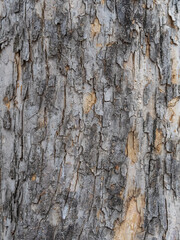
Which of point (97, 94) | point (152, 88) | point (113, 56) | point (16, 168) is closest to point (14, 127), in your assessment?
point (16, 168)

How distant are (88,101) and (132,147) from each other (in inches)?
Result: 11.3

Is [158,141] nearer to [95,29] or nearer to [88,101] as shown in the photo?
[88,101]

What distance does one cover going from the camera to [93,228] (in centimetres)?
126

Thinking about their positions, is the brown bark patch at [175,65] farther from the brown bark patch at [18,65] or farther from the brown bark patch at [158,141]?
the brown bark patch at [18,65]

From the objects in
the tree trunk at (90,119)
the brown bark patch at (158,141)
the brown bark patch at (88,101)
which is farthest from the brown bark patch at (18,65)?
the brown bark patch at (158,141)

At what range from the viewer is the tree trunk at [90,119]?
1.26 m

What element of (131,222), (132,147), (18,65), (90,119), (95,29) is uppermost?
(95,29)

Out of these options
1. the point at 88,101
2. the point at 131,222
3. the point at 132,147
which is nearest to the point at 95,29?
the point at 88,101

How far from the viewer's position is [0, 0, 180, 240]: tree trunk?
1257 mm

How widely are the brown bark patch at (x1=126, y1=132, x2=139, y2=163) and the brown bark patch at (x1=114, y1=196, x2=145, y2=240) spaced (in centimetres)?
19

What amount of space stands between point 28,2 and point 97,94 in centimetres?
52

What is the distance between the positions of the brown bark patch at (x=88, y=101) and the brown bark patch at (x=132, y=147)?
217mm

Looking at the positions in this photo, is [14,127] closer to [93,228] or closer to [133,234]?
[93,228]

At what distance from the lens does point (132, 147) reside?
128 centimetres
